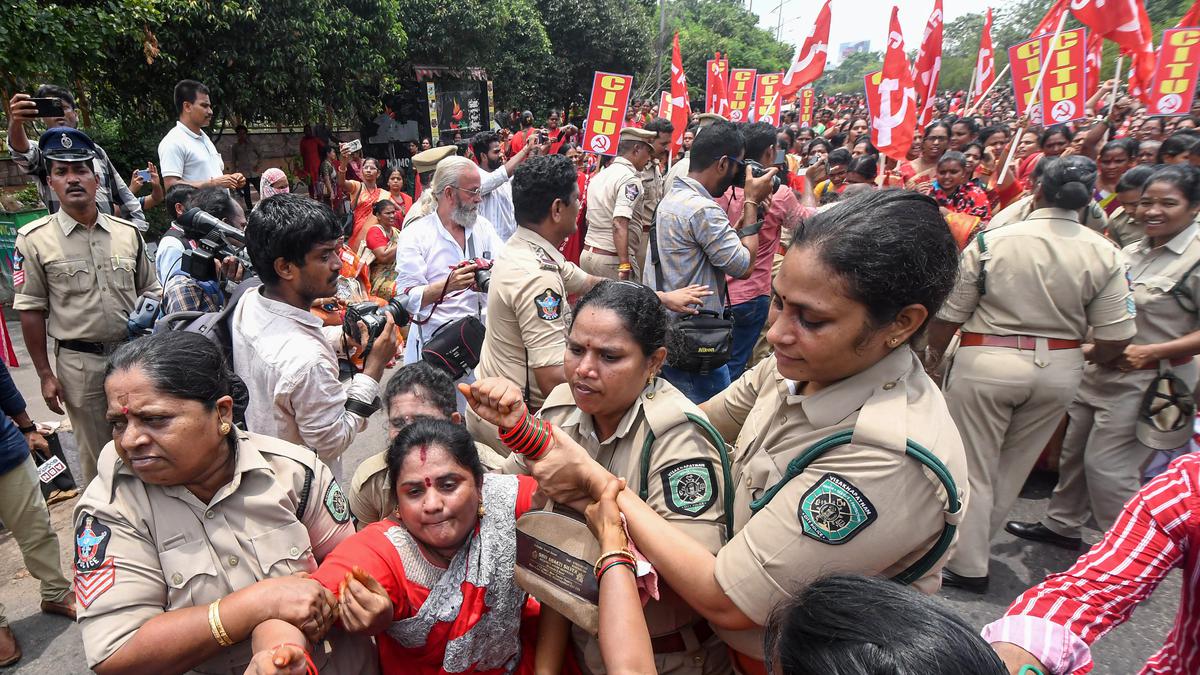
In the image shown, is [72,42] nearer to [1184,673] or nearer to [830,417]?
[830,417]

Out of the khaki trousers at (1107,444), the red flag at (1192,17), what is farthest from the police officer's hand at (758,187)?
the red flag at (1192,17)

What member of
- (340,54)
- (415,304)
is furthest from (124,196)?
(340,54)

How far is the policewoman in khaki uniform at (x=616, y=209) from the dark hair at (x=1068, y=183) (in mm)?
2640

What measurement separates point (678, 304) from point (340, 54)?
1136cm

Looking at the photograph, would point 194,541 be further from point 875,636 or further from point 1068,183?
point 1068,183

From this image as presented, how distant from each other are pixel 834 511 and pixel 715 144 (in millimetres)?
2823

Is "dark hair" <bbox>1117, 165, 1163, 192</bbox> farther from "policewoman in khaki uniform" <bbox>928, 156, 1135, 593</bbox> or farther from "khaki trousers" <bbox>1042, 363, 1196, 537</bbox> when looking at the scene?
"policewoman in khaki uniform" <bbox>928, 156, 1135, 593</bbox>

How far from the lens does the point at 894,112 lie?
584 centimetres

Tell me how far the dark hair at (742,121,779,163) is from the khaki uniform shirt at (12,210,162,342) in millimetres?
3675

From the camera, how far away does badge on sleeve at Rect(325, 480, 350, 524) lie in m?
1.79

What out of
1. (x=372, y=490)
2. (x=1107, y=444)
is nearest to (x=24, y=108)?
(x=372, y=490)

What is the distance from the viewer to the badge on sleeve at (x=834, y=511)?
1211 millimetres

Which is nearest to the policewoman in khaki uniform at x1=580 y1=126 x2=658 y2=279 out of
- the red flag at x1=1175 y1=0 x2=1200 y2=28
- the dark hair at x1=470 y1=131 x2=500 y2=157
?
the dark hair at x1=470 y1=131 x2=500 y2=157

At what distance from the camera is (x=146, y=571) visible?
149 cm
